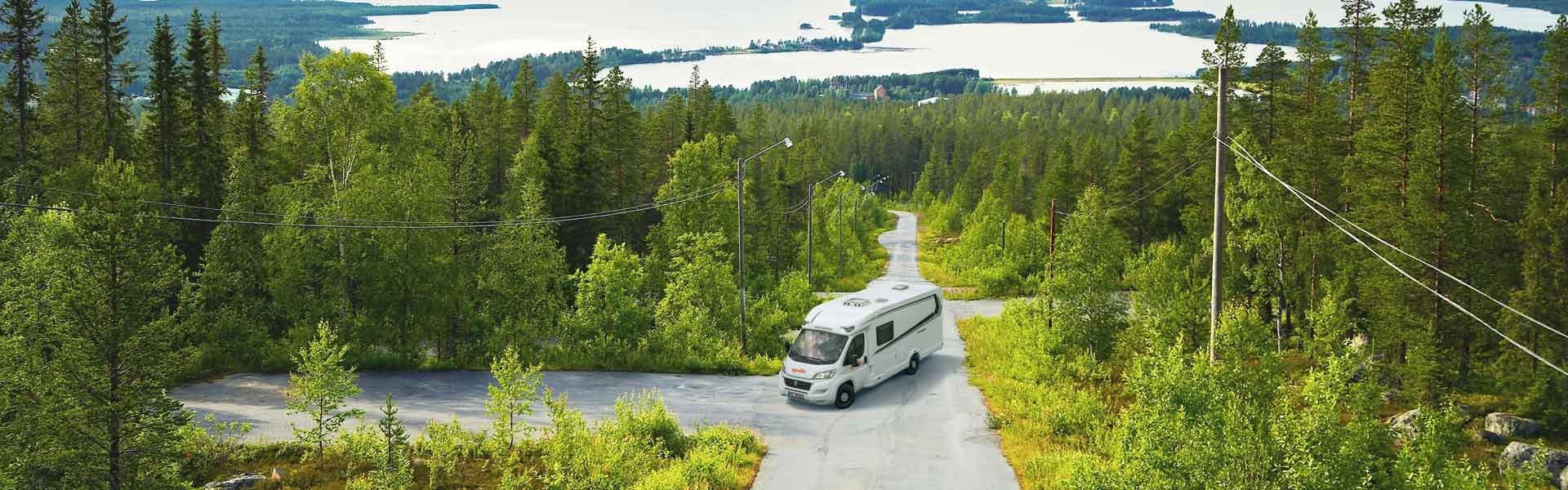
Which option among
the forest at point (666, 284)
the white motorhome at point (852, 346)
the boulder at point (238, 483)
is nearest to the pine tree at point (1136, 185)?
the forest at point (666, 284)

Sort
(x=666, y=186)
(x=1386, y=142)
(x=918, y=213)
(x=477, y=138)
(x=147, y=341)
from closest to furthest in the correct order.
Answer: (x=147, y=341) → (x=1386, y=142) → (x=666, y=186) → (x=477, y=138) → (x=918, y=213)

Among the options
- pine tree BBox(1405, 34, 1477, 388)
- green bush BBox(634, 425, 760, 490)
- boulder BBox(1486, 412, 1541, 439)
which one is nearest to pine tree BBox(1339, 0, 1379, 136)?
pine tree BBox(1405, 34, 1477, 388)

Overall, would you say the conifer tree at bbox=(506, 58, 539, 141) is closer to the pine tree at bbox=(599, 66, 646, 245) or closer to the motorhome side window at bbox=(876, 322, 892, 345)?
the pine tree at bbox=(599, 66, 646, 245)

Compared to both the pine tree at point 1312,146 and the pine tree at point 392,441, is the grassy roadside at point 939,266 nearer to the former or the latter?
the pine tree at point 1312,146

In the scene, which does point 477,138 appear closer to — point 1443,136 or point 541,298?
point 541,298

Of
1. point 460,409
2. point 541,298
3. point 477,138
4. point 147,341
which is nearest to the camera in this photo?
point 147,341

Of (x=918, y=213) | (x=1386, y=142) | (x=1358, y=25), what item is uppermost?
(x=1358, y=25)

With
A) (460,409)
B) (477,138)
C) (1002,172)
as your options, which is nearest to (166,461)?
(460,409)

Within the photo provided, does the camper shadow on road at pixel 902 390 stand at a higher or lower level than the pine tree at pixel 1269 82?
lower

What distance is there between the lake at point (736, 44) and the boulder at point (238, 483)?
108 meters

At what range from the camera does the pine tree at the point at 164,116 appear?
140 ft

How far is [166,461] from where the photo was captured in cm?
1770

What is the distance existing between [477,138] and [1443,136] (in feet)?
166

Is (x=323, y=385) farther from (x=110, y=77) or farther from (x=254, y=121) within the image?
(x=110, y=77)
